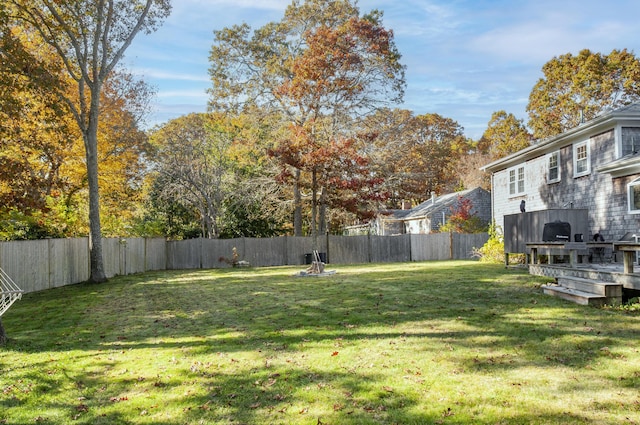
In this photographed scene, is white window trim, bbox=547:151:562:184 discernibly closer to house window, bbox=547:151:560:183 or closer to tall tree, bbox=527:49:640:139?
house window, bbox=547:151:560:183

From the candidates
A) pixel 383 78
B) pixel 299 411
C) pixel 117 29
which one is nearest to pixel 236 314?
pixel 299 411

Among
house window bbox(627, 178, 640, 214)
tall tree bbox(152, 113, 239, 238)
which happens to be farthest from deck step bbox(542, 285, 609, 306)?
tall tree bbox(152, 113, 239, 238)

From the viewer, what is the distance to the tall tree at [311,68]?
2386cm

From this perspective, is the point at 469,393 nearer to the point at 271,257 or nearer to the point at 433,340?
the point at 433,340

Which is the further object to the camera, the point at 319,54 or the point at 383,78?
the point at 383,78

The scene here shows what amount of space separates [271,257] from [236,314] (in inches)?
654

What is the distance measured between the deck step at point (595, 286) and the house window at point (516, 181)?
10.4 meters

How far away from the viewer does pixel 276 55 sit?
26.7 meters

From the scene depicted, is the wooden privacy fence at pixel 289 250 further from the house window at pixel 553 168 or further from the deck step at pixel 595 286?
the deck step at pixel 595 286

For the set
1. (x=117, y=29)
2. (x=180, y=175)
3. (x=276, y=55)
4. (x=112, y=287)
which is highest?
(x=276, y=55)

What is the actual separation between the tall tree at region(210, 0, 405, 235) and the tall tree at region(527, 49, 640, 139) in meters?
13.7

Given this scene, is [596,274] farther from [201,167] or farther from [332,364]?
[201,167]

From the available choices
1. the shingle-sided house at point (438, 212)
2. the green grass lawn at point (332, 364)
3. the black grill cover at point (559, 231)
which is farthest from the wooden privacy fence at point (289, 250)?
the green grass lawn at point (332, 364)

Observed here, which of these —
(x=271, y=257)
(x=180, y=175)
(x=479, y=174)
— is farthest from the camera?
(x=479, y=174)
